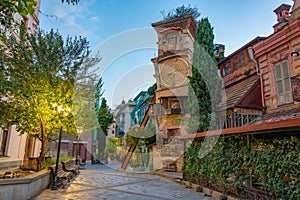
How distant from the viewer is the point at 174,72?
20.8 m

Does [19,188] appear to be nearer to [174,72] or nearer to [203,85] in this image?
[203,85]

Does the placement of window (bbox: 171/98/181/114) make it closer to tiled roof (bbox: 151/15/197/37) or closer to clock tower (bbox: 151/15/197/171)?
clock tower (bbox: 151/15/197/171)

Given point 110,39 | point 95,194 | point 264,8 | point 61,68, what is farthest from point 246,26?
point 95,194

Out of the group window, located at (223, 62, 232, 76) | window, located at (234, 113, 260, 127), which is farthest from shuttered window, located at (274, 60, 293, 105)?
window, located at (223, 62, 232, 76)

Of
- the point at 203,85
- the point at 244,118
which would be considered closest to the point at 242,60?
the point at 203,85

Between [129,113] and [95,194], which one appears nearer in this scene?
[95,194]

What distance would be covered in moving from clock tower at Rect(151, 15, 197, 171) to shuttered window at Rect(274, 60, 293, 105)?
863cm

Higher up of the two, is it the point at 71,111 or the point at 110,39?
the point at 110,39

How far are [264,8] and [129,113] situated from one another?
105 ft

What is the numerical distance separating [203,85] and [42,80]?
8.52m

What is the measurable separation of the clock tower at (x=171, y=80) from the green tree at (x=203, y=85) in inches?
201

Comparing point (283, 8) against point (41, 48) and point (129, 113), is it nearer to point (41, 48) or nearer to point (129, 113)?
point (41, 48)

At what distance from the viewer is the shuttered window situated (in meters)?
9.76

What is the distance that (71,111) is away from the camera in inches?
400
